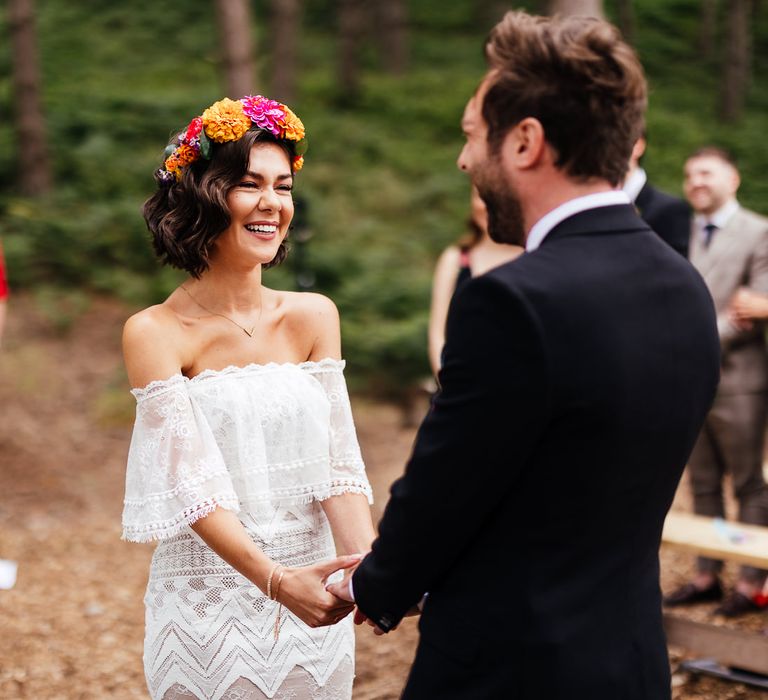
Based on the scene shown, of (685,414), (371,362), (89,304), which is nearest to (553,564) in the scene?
(685,414)

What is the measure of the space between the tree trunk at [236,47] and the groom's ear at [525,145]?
28.2ft

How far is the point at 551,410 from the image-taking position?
1.81 m

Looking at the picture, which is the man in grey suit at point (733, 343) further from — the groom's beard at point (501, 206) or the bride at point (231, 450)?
the groom's beard at point (501, 206)

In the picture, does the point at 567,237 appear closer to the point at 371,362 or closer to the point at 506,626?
the point at 506,626

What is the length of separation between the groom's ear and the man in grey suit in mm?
3838

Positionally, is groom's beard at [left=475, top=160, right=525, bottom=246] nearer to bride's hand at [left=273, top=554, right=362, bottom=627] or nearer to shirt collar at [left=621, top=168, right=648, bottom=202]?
bride's hand at [left=273, top=554, right=362, bottom=627]

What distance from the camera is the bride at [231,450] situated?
2674 millimetres

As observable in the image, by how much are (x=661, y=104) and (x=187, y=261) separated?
19185 millimetres

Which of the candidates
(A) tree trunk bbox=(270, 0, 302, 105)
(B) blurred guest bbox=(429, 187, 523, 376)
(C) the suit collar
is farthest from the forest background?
(C) the suit collar

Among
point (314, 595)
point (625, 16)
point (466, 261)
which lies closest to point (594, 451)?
point (314, 595)

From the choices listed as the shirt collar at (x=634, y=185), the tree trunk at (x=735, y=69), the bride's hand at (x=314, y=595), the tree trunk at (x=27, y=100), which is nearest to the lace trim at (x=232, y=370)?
the bride's hand at (x=314, y=595)

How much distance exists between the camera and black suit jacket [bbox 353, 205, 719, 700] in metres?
1.82

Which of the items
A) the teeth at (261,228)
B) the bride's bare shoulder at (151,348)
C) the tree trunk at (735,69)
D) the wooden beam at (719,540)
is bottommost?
the wooden beam at (719,540)

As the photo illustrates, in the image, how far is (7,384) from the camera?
9.12 m
